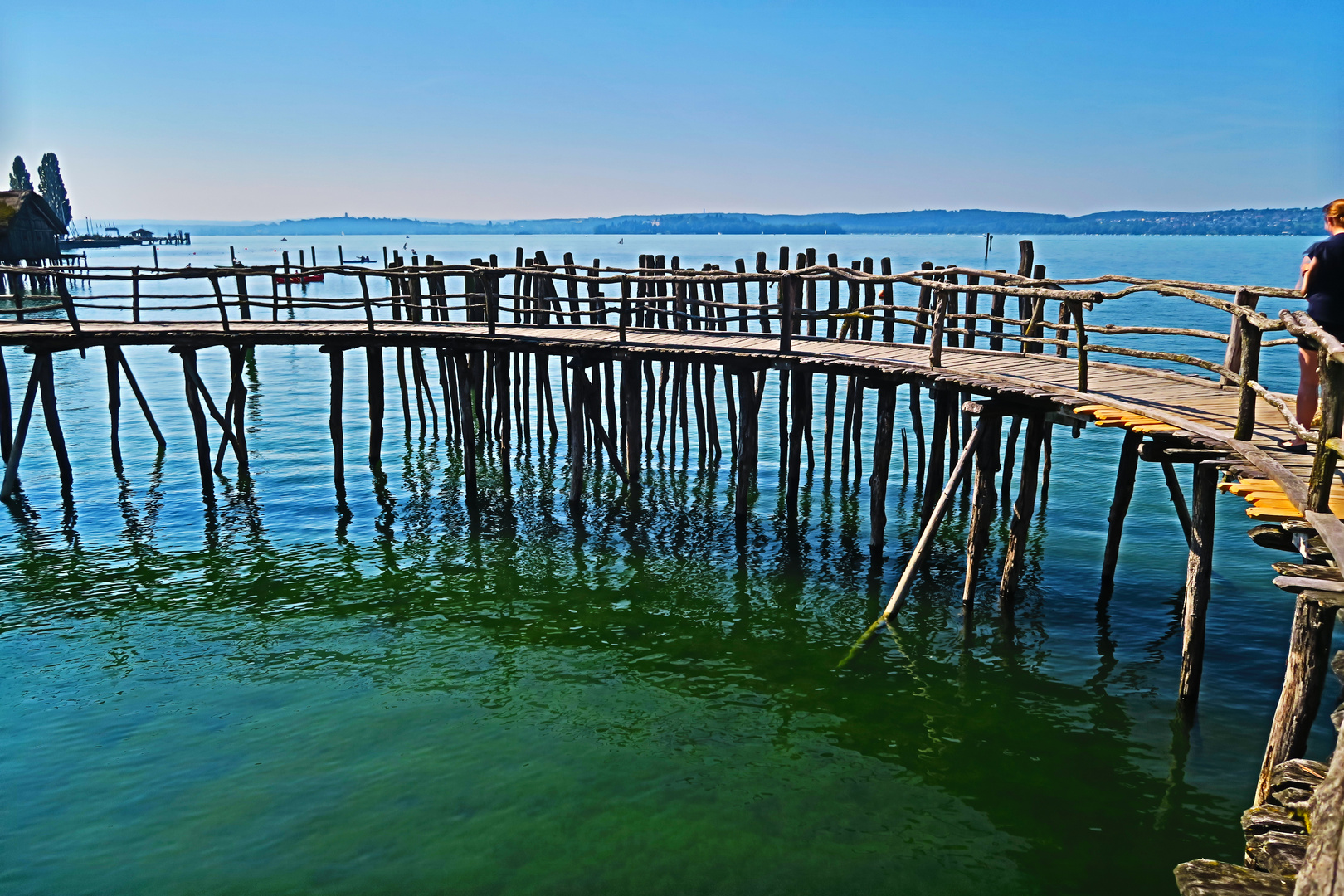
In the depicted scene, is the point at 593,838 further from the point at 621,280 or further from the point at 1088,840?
the point at 621,280

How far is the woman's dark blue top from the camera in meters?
7.77

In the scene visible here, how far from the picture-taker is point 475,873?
726cm

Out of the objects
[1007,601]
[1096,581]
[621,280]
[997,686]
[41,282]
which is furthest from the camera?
[41,282]

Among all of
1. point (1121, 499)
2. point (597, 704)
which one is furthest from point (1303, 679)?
point (597, 704)

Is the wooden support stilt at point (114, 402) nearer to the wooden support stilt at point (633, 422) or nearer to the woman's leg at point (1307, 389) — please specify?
the wooden support stilt at point (633, 422)

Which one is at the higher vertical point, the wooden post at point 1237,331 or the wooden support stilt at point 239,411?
the wooden post at point 1237,331

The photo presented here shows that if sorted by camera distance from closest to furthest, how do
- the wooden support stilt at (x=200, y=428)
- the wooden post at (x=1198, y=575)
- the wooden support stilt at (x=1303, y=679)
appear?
the wooden support stilt at (x=1303, y=679), the wooden post at (x=1198, y=575), the wooden support stilt at (x=200, y=428)

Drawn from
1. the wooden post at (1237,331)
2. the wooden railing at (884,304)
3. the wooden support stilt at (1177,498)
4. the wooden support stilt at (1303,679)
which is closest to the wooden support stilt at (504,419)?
the wooden railing at (884,304)

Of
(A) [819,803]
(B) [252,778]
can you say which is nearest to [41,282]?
(B) [252,778]

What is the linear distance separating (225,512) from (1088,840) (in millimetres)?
14561

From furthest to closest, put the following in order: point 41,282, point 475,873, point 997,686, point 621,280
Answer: point 41,282 < point 621,280 < point 997,686 < point 475,873

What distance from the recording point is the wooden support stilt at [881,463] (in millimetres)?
13500

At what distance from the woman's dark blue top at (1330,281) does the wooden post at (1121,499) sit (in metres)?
2.80

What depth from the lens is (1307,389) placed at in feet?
26.8
